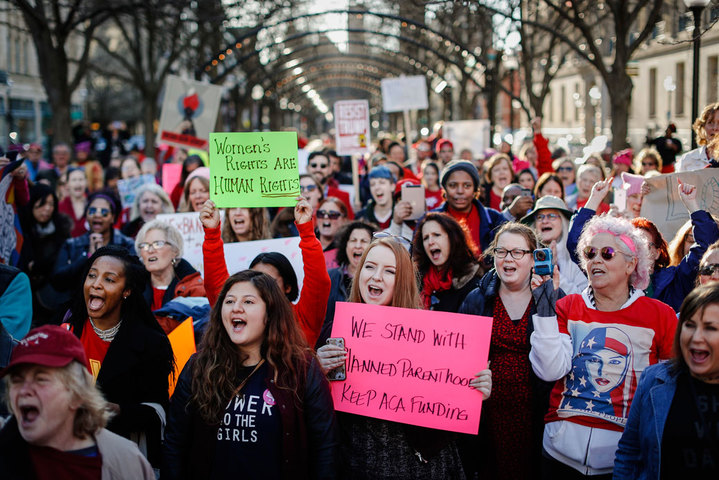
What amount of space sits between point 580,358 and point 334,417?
119 cm

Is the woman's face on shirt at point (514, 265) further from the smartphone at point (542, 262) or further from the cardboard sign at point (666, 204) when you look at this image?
the cardboard sign at point (666, 204)

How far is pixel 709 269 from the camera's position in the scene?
12.4 ft

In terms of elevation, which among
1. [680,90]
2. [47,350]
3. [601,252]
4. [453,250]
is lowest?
[47,350]

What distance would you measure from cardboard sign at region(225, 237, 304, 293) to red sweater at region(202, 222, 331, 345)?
5.34 feet

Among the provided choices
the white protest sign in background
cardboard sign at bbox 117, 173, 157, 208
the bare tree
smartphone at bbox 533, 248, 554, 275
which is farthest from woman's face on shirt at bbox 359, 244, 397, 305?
the white protest sign in background

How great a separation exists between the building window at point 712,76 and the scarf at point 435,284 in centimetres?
2486

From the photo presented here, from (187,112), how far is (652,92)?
30.2 metres

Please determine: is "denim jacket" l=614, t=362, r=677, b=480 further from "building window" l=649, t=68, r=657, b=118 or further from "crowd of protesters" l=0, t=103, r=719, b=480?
"building window" l=649, t=68, r=657, b=118

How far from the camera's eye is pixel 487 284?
13.8 ft

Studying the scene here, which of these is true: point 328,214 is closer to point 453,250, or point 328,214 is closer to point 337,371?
point 453,250

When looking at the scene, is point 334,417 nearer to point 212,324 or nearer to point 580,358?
point 212,324

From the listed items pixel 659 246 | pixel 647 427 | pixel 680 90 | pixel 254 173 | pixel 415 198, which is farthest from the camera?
pixel 680 90

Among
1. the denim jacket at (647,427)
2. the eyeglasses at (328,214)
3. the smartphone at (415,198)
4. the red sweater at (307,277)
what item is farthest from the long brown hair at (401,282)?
the smartphone at (415,198)

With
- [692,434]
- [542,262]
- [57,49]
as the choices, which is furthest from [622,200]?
[57,49]
